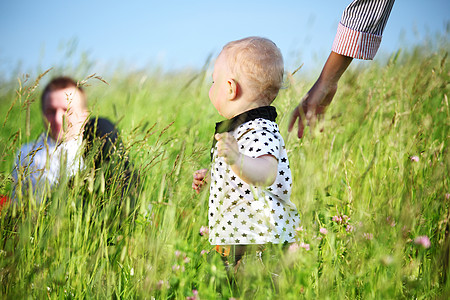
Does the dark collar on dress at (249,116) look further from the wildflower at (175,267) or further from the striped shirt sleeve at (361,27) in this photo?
the striped shirt sleeve at (361,27)

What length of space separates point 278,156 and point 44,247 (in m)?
0.90

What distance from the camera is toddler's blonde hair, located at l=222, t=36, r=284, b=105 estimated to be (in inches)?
66.8

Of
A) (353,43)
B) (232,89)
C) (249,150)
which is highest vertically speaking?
(353,43)

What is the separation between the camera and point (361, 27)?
2275 mm

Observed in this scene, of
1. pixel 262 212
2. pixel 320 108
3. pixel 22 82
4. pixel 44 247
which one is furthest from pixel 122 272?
pixel 320 108

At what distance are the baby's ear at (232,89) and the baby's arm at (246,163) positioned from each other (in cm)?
35

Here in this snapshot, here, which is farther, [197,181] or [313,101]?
[313,101]

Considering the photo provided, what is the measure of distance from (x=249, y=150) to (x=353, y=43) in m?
1.10

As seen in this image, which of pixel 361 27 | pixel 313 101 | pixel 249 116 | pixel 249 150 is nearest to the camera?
pixel 249 150

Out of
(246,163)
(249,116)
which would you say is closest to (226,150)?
(246,163)

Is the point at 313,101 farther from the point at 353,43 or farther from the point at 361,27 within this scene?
the point at 361,27

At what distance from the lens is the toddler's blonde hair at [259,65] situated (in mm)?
1696

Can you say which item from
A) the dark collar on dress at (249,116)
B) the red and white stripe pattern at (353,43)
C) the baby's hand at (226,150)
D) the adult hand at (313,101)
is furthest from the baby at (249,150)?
the red and white stripe pattern at (353,43)

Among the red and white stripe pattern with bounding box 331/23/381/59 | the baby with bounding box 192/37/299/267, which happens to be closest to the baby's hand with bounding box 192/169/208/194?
the baby with bounding box 192/37/299/267
